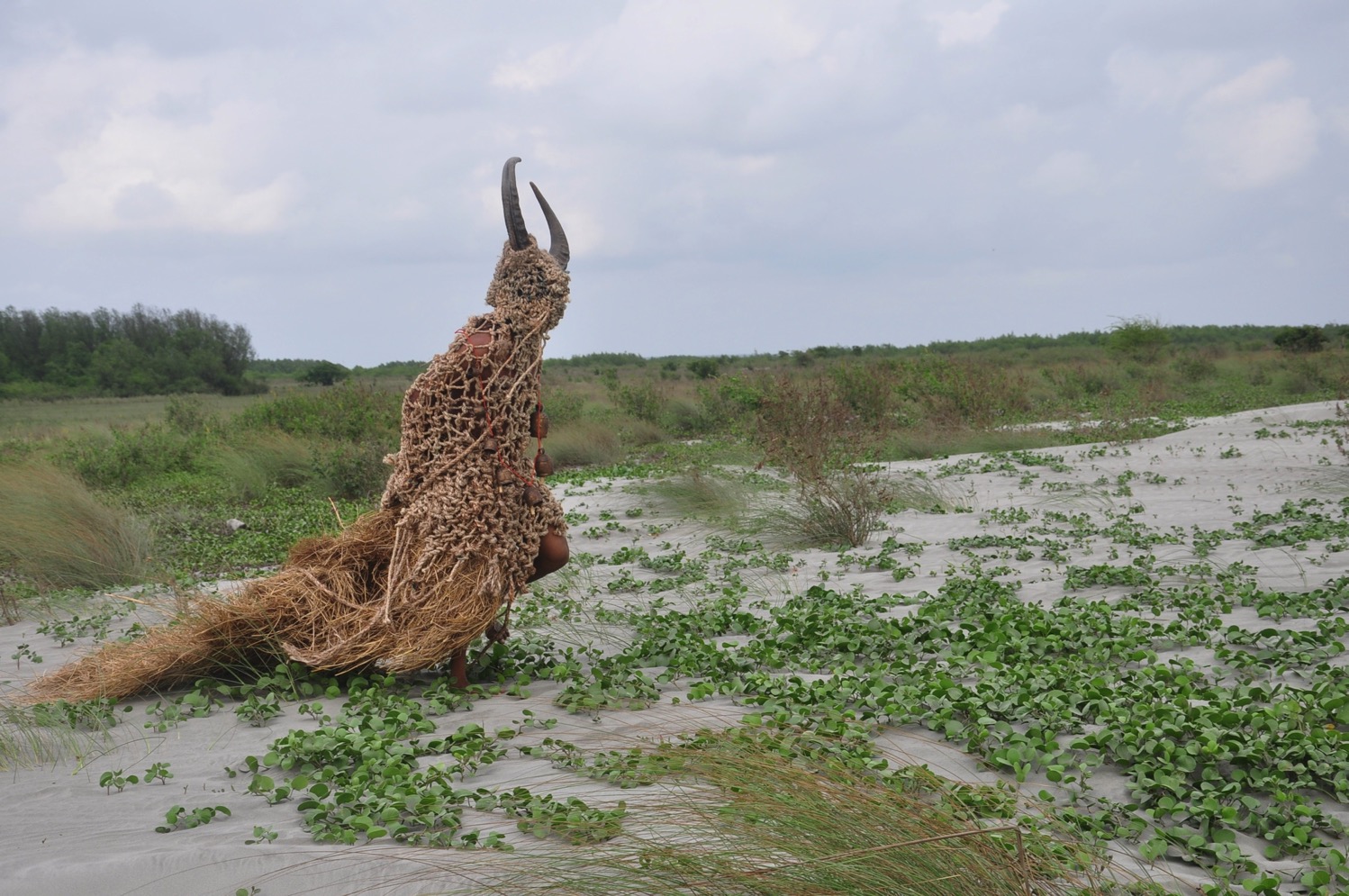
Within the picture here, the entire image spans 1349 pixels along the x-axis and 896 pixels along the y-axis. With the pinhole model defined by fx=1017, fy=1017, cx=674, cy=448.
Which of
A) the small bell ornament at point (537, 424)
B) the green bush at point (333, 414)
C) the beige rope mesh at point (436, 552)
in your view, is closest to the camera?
the beige rope mesh at point (436, 552)

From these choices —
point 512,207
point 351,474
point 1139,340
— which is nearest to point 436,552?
point 512,207

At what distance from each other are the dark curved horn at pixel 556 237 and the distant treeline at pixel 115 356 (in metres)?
34.7

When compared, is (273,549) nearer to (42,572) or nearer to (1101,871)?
(42,572)

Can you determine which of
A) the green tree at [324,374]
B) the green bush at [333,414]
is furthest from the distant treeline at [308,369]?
the green bush at [333,414]

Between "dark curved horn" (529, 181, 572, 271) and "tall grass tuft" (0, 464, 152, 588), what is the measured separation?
5049 mm

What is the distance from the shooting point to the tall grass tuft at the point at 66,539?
25.9ft

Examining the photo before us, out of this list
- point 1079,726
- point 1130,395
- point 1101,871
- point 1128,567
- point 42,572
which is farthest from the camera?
A: point 1130,395

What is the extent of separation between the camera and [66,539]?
7969 mm

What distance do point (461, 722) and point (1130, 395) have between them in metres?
20.1

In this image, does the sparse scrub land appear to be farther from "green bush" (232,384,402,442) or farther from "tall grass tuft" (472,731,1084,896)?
"green bush" (232,384,402,442)

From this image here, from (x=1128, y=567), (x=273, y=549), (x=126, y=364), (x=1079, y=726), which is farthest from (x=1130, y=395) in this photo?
(x=126, y=364)

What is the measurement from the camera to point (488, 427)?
14.8 feet

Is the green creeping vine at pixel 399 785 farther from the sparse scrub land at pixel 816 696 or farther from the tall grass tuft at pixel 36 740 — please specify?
the tall grass tuft at pixel 36 740

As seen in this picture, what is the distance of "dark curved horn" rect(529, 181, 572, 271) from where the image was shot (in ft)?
15.9
